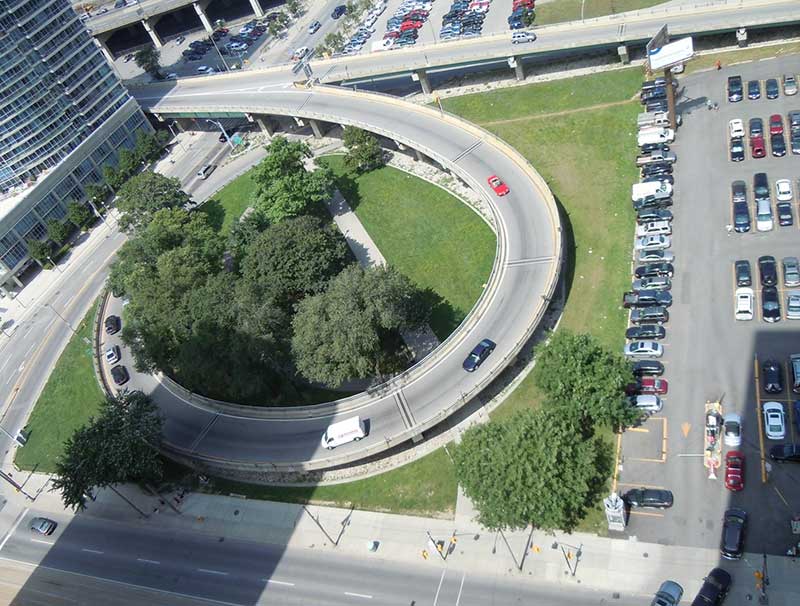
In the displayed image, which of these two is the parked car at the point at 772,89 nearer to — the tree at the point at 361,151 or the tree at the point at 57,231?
the tree at the point at 361,151

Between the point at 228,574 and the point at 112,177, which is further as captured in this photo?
the point at 112,177

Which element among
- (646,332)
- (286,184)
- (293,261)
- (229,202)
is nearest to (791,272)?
(646,332)

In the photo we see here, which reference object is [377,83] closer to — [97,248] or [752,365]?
[97,248]

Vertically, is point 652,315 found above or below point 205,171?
below

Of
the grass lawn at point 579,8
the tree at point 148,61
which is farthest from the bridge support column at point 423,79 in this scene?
the tree at point 148,61

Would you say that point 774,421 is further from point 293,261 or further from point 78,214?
point 78,214

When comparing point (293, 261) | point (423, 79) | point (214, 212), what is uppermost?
point (293, 261)

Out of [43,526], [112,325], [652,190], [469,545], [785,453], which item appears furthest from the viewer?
[112,325]
